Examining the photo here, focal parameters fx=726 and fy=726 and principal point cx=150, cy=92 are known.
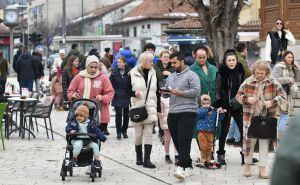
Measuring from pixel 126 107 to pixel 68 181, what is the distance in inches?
208

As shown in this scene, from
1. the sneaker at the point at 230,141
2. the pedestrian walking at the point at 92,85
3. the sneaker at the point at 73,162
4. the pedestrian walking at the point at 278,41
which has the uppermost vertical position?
the pedestrian walking at the point at 278,41

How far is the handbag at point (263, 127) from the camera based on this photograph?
9102mm

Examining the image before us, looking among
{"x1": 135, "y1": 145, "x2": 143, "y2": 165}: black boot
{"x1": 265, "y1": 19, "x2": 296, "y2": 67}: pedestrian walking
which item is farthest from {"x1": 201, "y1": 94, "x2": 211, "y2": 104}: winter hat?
{"x1": 265, "y1": 19, "x2": 296, "y2": 67}: pedestrian walking

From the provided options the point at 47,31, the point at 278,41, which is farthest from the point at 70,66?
the point at 47,31

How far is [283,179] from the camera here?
1219 mm

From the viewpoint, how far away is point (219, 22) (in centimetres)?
2145

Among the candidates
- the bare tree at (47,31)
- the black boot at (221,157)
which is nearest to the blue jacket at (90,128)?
the black boot at (221,157)

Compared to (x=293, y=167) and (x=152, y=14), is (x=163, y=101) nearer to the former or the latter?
(x=293, y=167)

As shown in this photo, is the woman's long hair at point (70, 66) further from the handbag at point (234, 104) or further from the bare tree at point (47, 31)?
the bare tree at point (47, 31)

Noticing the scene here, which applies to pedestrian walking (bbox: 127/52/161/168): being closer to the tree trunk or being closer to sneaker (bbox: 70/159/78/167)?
sneaker (bbox: 70/159/78/167)

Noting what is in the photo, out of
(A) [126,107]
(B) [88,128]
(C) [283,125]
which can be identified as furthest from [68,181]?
(A) [126,107]

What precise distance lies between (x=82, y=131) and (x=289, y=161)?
8.04m

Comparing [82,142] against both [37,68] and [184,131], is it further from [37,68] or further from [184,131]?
[37,68]

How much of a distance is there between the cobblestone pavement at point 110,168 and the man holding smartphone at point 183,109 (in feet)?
0.84
